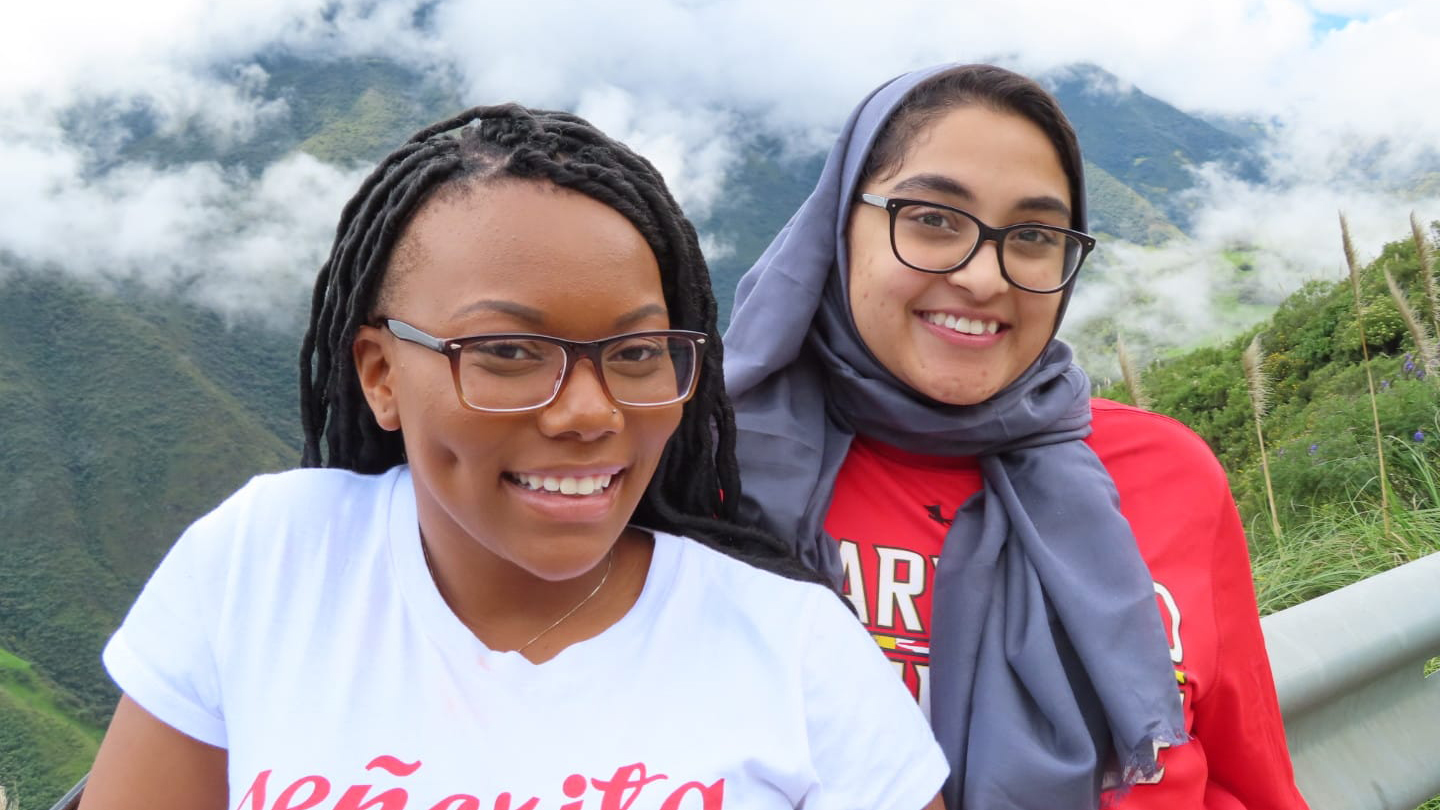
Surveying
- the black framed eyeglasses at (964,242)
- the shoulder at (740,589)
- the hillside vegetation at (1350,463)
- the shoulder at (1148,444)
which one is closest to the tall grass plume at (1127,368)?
the hillside vegetation at (1350,463)

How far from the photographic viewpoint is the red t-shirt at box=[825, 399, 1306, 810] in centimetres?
189

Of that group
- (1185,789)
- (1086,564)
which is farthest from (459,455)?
(1185,789)

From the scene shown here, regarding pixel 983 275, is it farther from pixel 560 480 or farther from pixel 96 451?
pixel 96 451

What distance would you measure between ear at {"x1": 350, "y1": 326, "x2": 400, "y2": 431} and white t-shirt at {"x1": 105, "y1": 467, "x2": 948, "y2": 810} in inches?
7.1

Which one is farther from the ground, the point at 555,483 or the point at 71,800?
the point at 555,483

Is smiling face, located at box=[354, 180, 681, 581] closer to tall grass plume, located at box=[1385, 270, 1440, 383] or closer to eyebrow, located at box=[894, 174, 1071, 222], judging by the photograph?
eyebrow, located at box=[894, 174, 1071, 222]

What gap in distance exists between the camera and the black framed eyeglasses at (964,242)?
189 cm

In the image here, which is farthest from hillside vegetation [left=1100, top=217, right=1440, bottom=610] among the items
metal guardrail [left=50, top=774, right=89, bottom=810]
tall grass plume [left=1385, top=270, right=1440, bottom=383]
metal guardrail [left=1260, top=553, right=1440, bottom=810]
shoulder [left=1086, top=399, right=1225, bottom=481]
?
metal guardrail [left=50, top=774, right=89, bottom=810]

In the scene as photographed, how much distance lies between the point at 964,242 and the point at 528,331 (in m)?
0.94

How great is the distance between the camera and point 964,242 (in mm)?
1900

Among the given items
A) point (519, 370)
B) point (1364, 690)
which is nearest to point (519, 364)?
point (519, 370)

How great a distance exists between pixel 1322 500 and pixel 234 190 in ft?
309

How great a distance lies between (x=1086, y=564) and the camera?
6.25ft

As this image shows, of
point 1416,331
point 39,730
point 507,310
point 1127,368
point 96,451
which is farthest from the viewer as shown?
point 96,451
